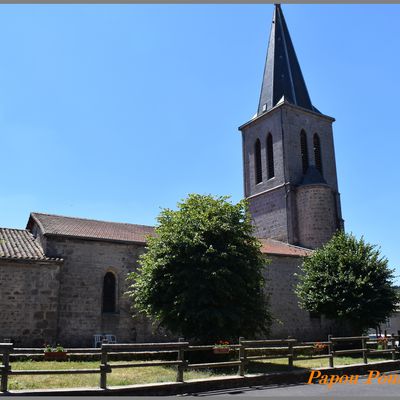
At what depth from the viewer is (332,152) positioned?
35.8 meters

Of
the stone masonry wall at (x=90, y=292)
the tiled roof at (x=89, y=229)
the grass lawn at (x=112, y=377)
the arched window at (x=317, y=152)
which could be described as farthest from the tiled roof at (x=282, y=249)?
the grass lawn at (x=112, y=377)

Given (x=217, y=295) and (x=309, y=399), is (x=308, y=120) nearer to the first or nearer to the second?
(x=217, y=295)

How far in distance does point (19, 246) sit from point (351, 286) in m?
15.5

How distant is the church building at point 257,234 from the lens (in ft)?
Result: 61.9

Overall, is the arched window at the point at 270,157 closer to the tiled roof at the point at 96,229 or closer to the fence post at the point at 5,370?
the tiled roof at the point at 96,229

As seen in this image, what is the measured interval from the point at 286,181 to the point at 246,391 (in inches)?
903

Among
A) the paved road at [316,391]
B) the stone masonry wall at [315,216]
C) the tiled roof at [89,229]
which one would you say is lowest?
the paved road at [316,391]

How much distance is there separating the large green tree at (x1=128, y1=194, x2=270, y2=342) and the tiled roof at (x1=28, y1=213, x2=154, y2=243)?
222 inches

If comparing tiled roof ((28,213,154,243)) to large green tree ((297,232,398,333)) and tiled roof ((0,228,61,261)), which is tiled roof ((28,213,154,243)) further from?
large green tree ((297,232,398,333))

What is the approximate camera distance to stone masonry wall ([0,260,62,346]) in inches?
715

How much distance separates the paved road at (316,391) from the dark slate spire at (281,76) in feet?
87.3

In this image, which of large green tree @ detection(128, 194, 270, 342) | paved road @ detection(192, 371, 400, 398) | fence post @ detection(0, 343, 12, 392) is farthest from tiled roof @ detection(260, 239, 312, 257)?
fence post @ detection(0, 343, 12, 392)

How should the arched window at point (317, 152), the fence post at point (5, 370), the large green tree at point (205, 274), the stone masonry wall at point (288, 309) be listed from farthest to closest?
the arched window at point (317, 152), the stone masonry wall at point (288, 309), the large green tree at point (205, 274), the fence post at point (5, 370)

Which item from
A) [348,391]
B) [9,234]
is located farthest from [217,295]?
[9,234]
